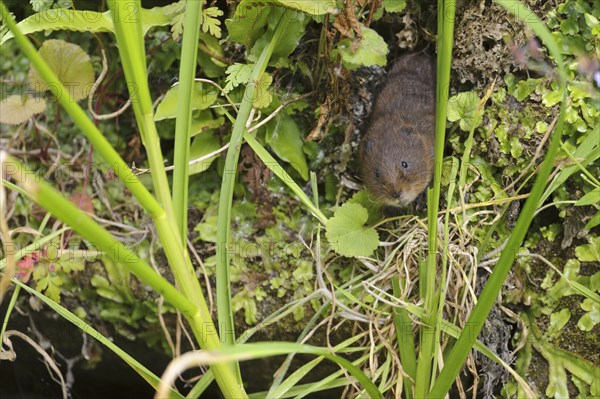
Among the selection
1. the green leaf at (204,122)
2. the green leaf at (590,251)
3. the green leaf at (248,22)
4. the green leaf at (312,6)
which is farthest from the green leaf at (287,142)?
the green leaf at (590,251)

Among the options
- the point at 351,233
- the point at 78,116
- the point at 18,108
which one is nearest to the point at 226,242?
the point at 351,233

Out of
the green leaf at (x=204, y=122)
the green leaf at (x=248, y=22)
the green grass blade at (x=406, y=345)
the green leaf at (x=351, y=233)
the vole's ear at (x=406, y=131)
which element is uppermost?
the green leaf at (x=248, y=22)

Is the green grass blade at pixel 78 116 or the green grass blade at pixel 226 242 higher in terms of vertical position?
the green grass blade at pixel 78 116

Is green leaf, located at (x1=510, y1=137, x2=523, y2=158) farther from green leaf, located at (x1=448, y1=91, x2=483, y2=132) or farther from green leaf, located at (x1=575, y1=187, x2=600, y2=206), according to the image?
green leaf, located at (x1=575, y1=187, x2=600, y2=206)

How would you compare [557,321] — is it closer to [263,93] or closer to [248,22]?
[263,93]

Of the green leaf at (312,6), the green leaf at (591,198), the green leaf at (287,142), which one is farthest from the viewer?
the green leaf at (287,142)

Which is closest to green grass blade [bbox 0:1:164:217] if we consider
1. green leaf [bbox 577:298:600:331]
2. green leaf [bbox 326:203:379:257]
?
green leaf [bbox 326:203:379:257]

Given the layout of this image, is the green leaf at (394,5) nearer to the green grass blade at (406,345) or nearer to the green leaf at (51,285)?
the green grass blade at (406,345)
